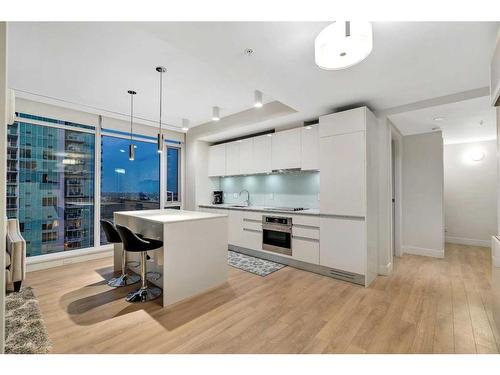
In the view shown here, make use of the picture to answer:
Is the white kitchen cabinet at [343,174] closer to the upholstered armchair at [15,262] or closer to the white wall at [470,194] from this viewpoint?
the upholstered armchair at [15,262]

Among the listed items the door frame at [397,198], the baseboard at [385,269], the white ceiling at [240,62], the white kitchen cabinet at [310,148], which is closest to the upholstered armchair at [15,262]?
the white ceiling at [240,62]

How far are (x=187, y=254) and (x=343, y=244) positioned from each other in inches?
80.3

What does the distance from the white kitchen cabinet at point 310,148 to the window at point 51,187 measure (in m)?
3.85

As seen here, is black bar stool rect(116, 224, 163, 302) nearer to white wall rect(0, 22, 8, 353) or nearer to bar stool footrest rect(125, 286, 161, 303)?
bar stool footrest rect(125, 286, 161, 303)

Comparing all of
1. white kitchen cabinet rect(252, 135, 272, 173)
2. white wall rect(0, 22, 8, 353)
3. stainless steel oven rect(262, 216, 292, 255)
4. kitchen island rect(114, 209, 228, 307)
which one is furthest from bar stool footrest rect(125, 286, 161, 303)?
white kitchen cabinet rect(252, 135, 272, 173)

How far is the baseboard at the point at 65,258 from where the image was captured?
348cm

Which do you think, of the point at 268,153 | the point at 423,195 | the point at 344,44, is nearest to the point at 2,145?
the point at 344,44

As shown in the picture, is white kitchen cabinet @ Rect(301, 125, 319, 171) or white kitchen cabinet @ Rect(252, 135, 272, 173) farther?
white kitchen cabinet @ Rect(252, 135, 272, 173)

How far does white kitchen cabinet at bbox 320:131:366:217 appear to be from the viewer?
2.97 metres

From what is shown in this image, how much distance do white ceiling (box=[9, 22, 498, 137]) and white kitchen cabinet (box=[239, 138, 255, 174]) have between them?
1.25 metres

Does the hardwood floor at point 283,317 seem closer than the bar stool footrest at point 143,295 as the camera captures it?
Yes

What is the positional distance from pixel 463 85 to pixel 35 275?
6.03m
